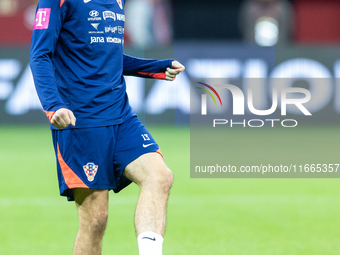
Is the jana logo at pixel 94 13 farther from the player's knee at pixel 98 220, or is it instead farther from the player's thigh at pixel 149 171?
the player's knee at pixel 98 220

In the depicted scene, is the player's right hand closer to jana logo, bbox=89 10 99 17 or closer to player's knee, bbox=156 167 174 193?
player's knee, bbox=156 167 174 193

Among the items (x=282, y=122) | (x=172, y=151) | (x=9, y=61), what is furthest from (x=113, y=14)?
(x=282, y=122)

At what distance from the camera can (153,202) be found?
3355 mm

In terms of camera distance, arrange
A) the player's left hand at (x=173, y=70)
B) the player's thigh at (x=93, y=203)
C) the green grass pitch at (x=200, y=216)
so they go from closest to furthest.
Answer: the player's thigh at (x=93, y=203) < the player's left hand at (x=173, y=70) < the green grass pitch at (x=200, y=216)

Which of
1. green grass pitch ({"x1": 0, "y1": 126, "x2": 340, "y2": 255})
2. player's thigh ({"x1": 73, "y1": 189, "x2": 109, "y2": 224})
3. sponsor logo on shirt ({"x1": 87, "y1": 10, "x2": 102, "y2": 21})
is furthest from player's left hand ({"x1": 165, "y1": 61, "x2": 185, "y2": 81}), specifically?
green grass pitch ({"x1": 0, "y1": 126, "x2": 340, "y2": 255})

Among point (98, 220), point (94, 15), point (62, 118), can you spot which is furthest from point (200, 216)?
point (62, 118)

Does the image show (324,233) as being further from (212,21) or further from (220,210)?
(212,21)

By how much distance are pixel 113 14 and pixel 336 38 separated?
1585 cm

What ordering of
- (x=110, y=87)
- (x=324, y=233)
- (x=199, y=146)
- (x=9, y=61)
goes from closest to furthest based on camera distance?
(x=110, y=87) → (x=324, y=233) → (x=199, y=146) → (x=9, y=61)

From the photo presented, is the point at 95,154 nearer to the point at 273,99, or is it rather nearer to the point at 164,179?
the point at 164,179

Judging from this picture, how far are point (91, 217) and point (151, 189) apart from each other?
0.49 metres

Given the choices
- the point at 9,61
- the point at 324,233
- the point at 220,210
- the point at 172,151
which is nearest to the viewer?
the point at 324,233

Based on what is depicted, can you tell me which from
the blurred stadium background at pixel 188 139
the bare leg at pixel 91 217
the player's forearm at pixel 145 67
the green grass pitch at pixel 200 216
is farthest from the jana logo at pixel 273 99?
the bare leg at pixel 91 217

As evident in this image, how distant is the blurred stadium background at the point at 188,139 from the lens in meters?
5.17
